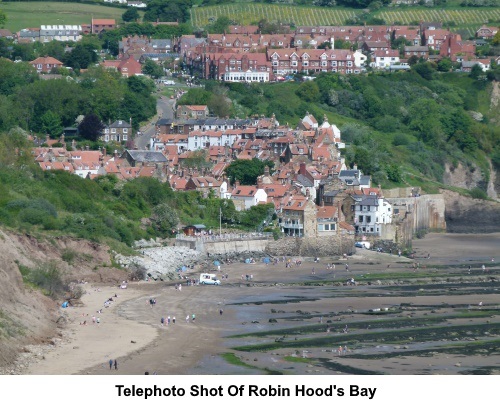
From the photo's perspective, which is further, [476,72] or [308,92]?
[476,72]

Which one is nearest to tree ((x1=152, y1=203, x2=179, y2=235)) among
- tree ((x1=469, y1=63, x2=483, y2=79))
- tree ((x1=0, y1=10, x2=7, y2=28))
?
tree ((x1=469, y1=63, x2=483, y2=79))

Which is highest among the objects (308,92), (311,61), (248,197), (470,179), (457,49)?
(457,49)

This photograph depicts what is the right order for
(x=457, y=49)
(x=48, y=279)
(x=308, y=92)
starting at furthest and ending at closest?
1. (x=457, y=49)
2. (x=308, y=92)
3. (x=48, y=279)

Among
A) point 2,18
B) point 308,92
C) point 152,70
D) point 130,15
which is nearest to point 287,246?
point 308,92

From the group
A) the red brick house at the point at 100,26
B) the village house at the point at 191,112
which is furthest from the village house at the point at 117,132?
the red brick house at the point at 100,26

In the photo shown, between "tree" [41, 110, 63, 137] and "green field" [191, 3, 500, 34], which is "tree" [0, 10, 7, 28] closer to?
"green field" [191, 3, 500, 34]

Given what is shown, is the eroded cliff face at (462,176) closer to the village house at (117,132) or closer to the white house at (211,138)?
the white house at (211,138)

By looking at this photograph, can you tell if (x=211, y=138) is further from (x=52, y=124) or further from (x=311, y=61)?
(x=311, y=61)
